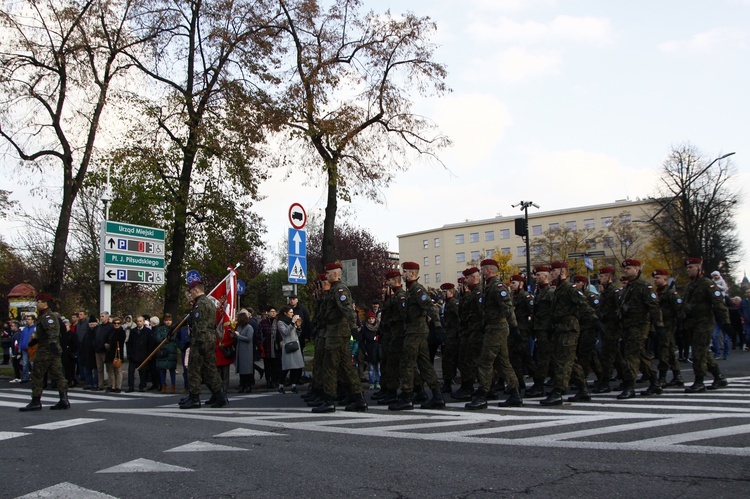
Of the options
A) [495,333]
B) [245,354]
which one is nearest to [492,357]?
[495,333]

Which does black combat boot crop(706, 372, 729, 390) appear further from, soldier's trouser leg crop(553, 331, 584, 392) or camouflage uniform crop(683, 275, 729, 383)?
soldier's trouser leg crop(553, 331, 584, 392)

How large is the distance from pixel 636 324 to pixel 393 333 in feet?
12.3

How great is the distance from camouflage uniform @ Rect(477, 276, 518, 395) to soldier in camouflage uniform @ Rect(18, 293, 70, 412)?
6882 mm

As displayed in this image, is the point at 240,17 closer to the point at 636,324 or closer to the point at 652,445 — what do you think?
the point at 636,324

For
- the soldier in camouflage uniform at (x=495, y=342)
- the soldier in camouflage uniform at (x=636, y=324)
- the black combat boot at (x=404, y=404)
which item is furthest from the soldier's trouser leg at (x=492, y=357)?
the soldier in camouflage uniform at (x=636, y=324)

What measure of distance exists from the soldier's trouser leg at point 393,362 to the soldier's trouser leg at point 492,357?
1316 mm

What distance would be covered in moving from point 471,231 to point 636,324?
95.0m

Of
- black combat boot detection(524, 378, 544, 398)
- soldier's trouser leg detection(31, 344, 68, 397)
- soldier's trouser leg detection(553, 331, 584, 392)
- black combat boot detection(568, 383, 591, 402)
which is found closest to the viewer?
soldier's trouser leg detection(553, 331, 584, 392)

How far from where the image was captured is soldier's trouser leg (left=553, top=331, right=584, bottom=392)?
9.48 metres

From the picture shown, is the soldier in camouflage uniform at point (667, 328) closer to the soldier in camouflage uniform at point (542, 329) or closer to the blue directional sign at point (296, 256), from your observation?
the soldier in camouflage uniform at point (542, 329)

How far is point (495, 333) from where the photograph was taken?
952cm

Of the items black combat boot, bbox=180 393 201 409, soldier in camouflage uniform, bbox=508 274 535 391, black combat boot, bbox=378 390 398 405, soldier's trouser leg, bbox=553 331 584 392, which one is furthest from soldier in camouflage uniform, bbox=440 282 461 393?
black combat boot, bbox=180 393 201 409

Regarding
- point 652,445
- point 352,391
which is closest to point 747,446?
point 652,445

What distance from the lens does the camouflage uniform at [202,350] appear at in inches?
414
